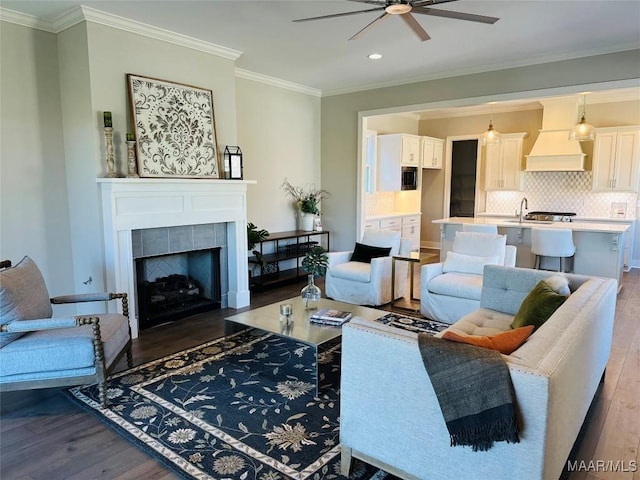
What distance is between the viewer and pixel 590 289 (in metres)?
2.66

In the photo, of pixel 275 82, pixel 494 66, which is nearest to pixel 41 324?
pixel 275 82

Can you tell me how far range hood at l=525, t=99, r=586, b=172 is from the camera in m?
7.42

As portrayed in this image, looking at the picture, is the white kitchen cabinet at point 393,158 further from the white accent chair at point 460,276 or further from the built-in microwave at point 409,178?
the white accent chair at point 460,276

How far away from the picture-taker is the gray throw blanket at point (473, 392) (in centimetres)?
156

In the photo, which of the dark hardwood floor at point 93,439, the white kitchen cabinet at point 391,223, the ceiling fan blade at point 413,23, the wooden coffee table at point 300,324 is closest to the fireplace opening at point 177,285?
the dark hardwood floor at point 93,439

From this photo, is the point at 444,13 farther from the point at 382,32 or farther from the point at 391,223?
the point at 391,223

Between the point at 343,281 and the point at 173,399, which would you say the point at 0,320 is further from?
the point at 343,281

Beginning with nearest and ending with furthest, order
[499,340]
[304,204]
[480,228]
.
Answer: [499,340], [480,228], [304,204]

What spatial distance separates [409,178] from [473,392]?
7277mm

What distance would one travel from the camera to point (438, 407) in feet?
5.73

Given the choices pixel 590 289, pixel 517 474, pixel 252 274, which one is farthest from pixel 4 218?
pixel 590 289

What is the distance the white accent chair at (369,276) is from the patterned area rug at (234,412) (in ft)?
5.02

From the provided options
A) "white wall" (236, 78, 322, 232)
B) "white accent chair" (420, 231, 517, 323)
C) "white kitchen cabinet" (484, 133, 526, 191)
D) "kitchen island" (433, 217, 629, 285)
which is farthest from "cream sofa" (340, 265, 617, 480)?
"white kitchen cabinet" (484, 133, 526, 191)

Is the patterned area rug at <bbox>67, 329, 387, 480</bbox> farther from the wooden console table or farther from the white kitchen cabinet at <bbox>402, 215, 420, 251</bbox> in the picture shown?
the white kitchen cabinet at <bbox>402, 215, 420, 251</bbox>
